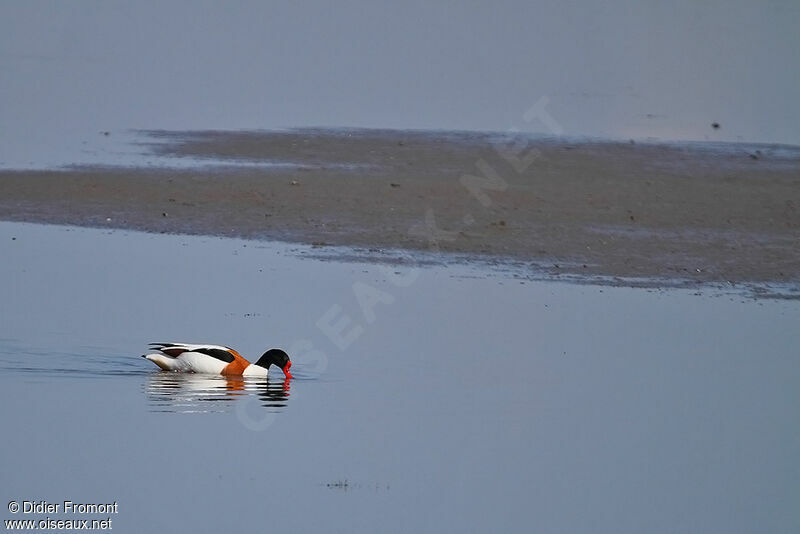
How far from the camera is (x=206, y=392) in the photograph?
10.5 m

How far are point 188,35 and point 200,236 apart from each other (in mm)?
11188

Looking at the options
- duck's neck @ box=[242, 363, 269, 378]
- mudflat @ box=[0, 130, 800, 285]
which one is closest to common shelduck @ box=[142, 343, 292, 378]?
duck's neck @ box=[242, 363, 269, 378]

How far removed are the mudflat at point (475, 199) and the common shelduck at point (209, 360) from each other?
356 centimetres

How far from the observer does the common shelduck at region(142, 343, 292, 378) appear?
1073cm

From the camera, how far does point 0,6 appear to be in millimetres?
26266

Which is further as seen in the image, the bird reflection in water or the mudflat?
the mudflat


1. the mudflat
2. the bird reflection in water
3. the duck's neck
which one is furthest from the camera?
the mudflat

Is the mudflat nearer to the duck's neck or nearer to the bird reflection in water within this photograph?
the duck's neck

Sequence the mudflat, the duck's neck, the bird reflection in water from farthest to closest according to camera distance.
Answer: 1. the mudflat
2. the duck's neck
3. the bird reflection in water

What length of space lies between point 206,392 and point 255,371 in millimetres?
385

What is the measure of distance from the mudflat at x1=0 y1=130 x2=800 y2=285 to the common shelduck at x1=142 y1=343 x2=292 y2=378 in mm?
3561

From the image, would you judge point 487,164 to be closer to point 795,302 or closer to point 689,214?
point 689,214

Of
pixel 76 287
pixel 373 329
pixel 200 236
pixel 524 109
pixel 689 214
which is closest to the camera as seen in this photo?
pixel 373 329

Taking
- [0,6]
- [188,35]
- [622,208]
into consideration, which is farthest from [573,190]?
[0,6]
